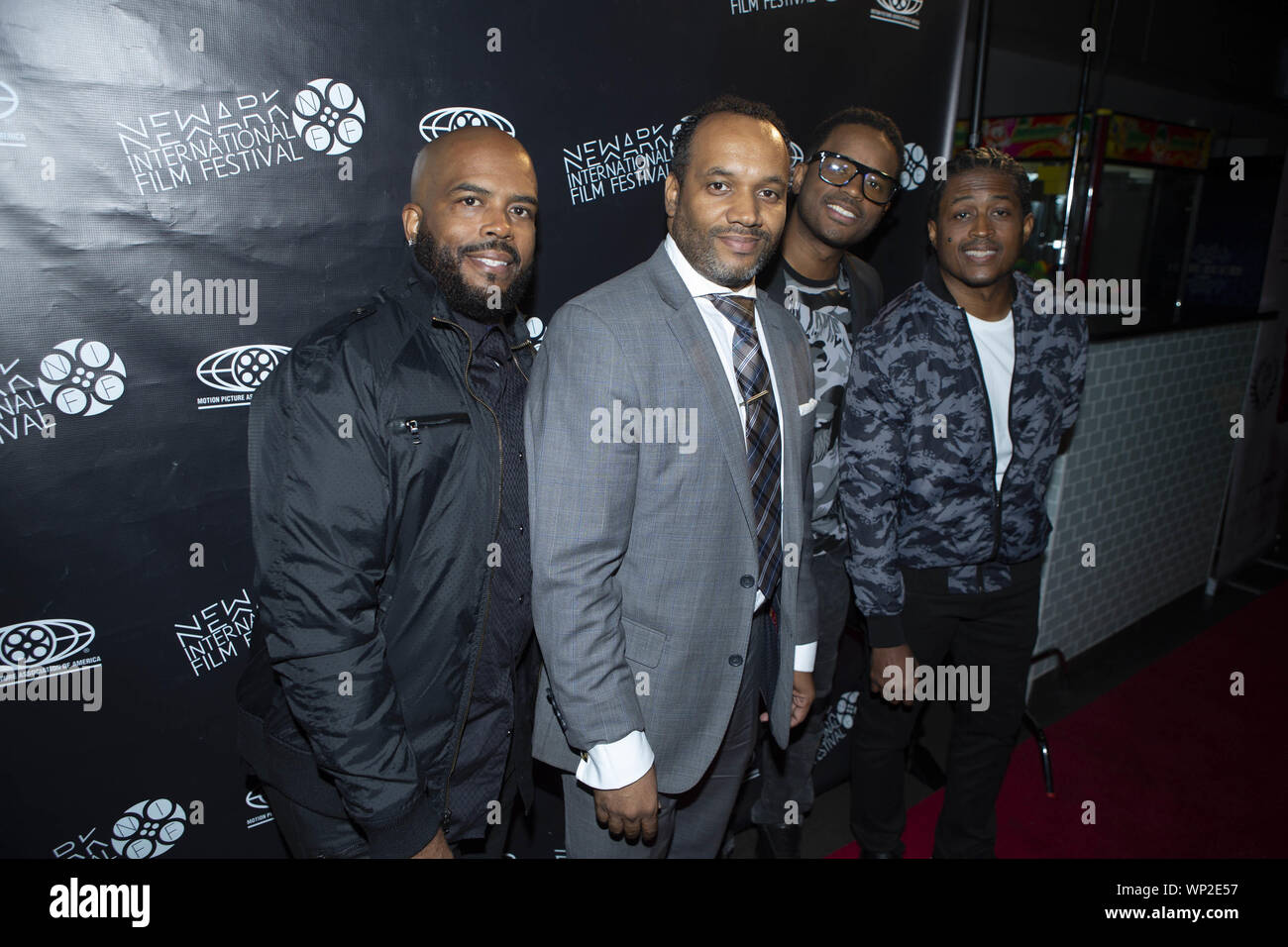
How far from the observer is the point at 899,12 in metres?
2.65

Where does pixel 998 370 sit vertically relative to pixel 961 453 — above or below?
above

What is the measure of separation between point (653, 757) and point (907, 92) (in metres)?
A: 2.42

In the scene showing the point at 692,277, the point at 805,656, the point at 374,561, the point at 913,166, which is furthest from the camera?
the point at 913,166

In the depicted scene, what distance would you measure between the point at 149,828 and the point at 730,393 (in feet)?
5.61

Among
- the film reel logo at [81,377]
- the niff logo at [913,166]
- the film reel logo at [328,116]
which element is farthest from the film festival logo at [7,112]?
the niff logo at [913,166]

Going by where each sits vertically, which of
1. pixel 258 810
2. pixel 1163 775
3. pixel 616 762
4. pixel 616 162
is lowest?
pixel 1163 775

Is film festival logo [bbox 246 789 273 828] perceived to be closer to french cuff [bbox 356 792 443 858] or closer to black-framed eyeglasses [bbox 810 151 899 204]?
french cuff [bbox 356 792 443 858]

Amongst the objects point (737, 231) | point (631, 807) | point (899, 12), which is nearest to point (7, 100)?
point (737, 231)

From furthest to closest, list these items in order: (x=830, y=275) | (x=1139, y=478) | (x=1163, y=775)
Answer: 1. (x=1139, y=478)
2. (x=1163, y=775)
3. (x=830, y=275)

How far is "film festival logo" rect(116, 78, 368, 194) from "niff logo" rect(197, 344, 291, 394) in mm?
349

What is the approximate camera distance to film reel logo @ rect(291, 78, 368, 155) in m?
1.69

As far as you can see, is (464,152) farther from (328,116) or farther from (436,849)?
(436,849)

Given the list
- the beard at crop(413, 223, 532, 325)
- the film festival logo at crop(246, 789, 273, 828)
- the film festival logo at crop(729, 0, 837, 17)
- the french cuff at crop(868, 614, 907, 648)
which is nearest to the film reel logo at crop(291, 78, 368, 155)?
the beard at crop(413, 223, 532, 325)
